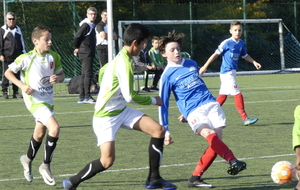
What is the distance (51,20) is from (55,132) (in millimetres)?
16445

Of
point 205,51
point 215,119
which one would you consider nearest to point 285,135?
point 215,119

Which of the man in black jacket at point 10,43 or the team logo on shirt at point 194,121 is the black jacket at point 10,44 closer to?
the man in black jacket at point 10,43

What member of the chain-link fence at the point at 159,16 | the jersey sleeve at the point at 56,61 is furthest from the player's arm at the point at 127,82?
the chain-link fence at the point at 159,16

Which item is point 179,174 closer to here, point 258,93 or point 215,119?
point 215,119

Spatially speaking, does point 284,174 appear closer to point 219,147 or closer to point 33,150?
point 219,147

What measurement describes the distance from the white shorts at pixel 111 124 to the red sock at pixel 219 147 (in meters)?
0.67

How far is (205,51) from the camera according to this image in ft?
83.2

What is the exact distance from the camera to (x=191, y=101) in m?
5.60

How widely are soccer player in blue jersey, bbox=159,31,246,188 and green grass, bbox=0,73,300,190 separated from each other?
12.5 inches

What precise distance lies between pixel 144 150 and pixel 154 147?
214cm

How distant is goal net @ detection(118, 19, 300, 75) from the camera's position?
80.9ft

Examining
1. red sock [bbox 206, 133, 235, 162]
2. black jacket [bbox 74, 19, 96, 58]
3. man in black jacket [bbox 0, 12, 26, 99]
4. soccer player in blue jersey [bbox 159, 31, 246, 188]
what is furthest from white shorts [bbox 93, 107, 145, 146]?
man in black jacket [bbox 0, 12, 26, 99]

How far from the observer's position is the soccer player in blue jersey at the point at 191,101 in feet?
→ 17.9

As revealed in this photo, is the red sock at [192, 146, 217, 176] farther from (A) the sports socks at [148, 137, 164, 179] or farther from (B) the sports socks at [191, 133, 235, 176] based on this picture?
(A) the sports socks at [148, 137, 164, 179]
